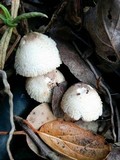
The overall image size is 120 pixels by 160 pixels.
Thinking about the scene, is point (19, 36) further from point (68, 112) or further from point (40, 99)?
point (68, 112)

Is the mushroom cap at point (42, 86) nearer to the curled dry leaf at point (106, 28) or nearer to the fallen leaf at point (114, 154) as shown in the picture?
the curled dry leaf at point (106, 28)

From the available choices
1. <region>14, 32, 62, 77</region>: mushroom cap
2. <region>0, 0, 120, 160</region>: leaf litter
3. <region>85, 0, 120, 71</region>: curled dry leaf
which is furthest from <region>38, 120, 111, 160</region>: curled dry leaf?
<region>85, 0, 120, 71</region>: curled dry leaf

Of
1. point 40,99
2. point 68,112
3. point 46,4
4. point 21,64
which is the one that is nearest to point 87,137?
point 68,112

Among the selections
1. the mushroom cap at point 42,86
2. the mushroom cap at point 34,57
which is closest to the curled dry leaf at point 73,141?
the mushroom cap at point 42,86

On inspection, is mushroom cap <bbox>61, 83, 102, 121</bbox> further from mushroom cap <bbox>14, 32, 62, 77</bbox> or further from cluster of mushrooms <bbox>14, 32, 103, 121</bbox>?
mushroom cap <bbox>14, 32, 62, 77</bbox>

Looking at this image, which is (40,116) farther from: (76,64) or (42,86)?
(76,64)

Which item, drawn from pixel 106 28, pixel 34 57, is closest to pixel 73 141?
pixel 34 57
